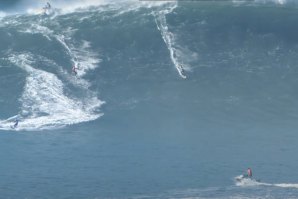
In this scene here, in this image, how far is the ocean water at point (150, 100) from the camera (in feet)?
144

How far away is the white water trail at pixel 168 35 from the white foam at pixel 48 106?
894 cm

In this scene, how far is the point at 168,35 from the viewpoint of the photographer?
218 ft

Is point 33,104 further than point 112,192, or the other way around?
point 33,104

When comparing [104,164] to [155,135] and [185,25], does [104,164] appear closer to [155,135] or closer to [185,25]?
[155,135]

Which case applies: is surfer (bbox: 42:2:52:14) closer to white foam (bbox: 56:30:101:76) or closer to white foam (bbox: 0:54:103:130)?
white foam (bbox: 56:30:101:76)

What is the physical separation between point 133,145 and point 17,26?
1056 inches

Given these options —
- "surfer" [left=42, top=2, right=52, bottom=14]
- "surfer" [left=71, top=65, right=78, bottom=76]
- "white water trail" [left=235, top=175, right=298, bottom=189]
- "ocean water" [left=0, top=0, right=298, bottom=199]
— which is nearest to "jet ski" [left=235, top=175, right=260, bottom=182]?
"white water trail" [left=235, top=175, right=298, bottom=189]

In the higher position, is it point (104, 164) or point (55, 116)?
point (55, 116)

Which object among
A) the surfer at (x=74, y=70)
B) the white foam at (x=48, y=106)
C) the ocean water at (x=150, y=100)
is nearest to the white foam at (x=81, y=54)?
the ocean water at (x=150, y=100)

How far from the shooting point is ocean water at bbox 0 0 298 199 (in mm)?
43812

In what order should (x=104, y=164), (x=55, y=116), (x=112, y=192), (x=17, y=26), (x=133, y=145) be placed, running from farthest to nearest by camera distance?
(x=17, y=26) → (x=55, y=116) → (x=133, y=145) → (x=104, y=164) → (x=112, y=192)

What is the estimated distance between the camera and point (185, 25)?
6788 centimetres

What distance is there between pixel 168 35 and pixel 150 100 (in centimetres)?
1197

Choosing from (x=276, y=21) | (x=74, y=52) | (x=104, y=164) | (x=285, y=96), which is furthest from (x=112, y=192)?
(x=276, y=21)
